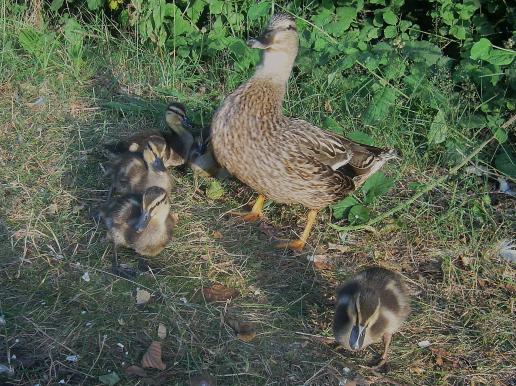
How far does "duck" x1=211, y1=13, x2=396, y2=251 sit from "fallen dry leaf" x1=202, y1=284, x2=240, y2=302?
54cm

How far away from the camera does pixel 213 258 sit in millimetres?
4383

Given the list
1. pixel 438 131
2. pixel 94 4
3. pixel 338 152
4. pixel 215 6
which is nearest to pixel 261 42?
pixel 338 152

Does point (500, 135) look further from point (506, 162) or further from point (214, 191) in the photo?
point (214, 191)

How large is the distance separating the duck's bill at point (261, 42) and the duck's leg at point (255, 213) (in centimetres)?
94

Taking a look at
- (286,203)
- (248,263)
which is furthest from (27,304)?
(286,203)

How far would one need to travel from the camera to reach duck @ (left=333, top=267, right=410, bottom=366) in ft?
11.6

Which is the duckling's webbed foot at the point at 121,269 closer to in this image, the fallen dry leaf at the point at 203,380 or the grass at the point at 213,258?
the grass at the point at 213,258

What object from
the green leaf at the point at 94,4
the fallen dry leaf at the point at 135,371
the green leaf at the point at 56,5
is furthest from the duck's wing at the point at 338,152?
the green leaf at the point at 56,5

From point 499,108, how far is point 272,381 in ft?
9.27

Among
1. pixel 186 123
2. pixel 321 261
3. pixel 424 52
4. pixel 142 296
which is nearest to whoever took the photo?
pixel 142 296

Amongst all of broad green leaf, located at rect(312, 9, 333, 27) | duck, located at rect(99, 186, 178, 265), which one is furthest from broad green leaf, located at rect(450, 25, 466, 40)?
duck, located at rect(99, 186, 178, 265)

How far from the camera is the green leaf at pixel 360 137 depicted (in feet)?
17.1

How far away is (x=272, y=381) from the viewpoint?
3.63 meters

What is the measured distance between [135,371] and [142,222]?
0.87m
